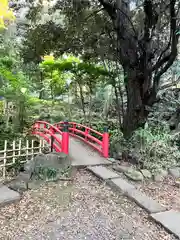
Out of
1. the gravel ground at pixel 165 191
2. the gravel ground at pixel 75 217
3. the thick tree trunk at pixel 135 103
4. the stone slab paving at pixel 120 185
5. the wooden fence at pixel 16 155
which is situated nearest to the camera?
the gravel ground at pixel 75 217

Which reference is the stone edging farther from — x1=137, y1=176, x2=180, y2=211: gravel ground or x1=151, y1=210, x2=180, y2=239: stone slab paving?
x1=137, y1=176, x2=180, y2=211: gravel ground

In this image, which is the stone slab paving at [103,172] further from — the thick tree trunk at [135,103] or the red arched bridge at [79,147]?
the thick tree trunk at [135,103]

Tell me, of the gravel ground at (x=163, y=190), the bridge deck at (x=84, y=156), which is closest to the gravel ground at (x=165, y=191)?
the gravel ground at (x=163, y=190)

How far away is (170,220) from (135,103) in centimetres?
279

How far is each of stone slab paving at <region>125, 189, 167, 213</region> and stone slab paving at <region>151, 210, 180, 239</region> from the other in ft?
0.33

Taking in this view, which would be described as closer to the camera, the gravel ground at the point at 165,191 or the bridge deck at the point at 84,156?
the gravel ground at the point at 165,191

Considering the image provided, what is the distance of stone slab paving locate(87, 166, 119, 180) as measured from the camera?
388cm

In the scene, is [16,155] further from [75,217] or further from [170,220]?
[170,220]

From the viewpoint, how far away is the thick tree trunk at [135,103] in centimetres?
501

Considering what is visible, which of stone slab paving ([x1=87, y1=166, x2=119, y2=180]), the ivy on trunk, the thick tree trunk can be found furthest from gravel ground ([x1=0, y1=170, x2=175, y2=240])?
the ivy on trunk

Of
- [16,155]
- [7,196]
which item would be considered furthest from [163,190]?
[16,155]

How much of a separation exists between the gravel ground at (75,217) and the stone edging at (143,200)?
8 centimetres

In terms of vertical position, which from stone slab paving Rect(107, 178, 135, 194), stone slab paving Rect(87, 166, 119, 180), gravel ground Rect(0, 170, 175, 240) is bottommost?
gravel ground Rect(0, 170, 175, 240)

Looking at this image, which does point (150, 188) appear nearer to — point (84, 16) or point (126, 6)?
point (126, 6)
